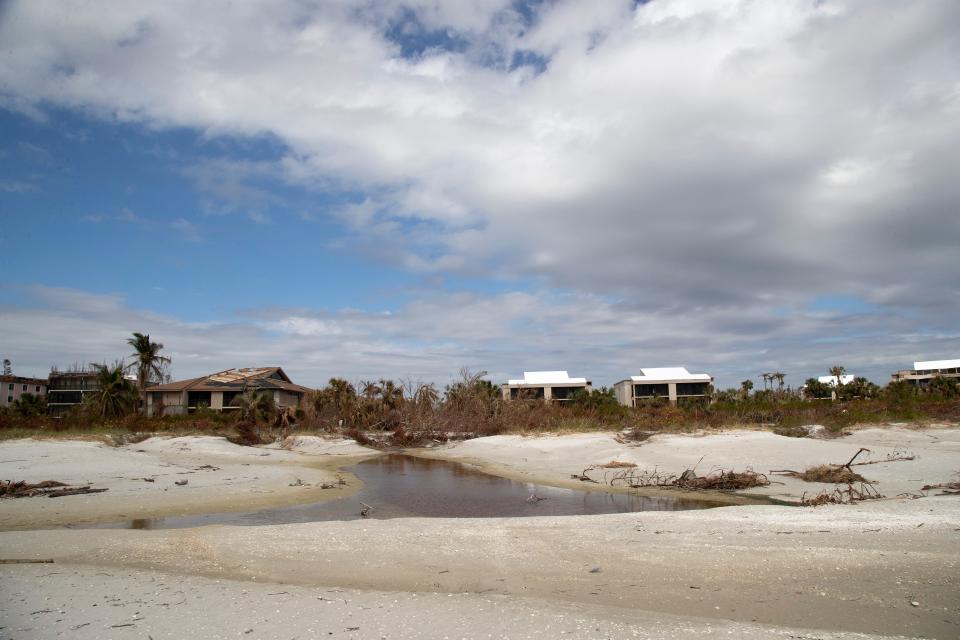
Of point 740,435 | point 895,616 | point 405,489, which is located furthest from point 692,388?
point 895,616

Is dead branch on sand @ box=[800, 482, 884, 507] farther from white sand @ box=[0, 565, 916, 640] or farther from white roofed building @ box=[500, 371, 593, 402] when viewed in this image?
white roofed building @ box=[500, 371, 593, 402]

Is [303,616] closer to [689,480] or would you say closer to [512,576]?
[512,576]

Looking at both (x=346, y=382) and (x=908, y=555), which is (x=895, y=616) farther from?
(x=346, y=382)

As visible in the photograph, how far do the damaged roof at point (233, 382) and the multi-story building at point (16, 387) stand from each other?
30.8 meters

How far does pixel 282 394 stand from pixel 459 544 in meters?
50.3

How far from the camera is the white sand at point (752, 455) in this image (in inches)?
703

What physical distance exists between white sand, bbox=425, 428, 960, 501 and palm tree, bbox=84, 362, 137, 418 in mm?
32224

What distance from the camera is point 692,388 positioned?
76.5 metres

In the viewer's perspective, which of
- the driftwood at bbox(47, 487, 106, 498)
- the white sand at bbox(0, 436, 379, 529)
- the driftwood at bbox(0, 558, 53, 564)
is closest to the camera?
the driftwood at bbox(0, 558, 53, 564)

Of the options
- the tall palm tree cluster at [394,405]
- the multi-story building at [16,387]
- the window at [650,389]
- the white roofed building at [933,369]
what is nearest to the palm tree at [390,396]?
the tall palm tree cluster at [394,405]

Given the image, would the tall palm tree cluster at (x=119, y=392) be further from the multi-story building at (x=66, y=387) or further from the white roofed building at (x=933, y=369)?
the white roofed building at (x=933, y=369)

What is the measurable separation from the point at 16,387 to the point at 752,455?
89949 mm

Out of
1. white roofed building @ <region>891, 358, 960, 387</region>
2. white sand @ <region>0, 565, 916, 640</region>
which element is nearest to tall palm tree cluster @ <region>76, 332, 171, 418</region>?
white sand @ <region>0, 565, 916, 640</region>

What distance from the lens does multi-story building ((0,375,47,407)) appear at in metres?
76.6
